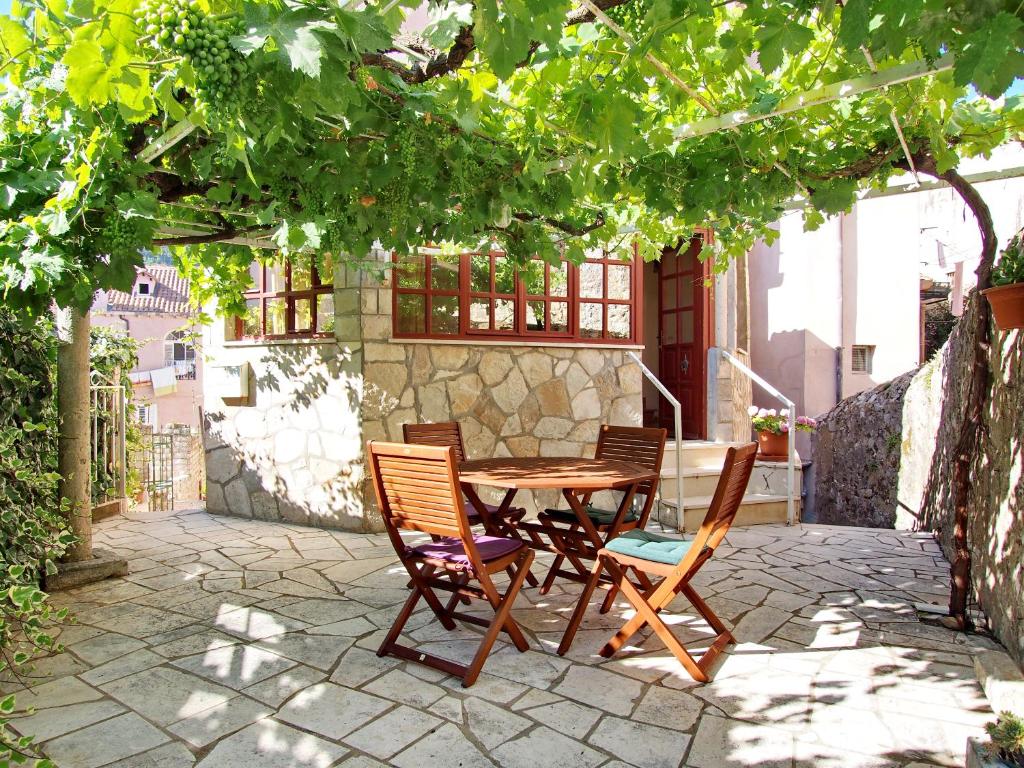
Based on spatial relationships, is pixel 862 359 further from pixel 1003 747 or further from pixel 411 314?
pixel 1003 747

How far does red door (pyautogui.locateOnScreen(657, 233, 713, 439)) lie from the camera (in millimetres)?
7316

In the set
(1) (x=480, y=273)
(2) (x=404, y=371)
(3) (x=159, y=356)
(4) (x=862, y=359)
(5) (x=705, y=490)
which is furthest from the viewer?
(3) (x=159, y=356)

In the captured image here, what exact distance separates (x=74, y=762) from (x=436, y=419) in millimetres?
3643

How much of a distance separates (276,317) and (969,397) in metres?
5.12

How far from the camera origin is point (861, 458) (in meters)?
7.66

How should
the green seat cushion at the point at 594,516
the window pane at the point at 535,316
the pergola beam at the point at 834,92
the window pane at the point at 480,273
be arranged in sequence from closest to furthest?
the pergola beam at the point at 834,92, the green seat cushion at the point at 594,516, the window pane at the point at 480,273, the window pane at the point at 535,316

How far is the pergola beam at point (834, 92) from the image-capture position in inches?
83.0

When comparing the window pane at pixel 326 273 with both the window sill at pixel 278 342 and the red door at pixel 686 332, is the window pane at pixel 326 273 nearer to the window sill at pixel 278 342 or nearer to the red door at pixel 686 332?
the window sill at pixel 278 342

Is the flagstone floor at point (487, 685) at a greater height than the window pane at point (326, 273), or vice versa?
the window pane at point (326, 273)

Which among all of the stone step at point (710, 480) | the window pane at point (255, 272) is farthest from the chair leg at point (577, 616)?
the window pane at point (255, 272)

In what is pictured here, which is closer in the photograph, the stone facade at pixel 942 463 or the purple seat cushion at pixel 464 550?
the purple seat cushion at pixel 464 550

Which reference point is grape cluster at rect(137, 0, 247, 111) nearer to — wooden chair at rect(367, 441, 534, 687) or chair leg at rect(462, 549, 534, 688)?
wooden chair at rect(367, 441, 534, 687)

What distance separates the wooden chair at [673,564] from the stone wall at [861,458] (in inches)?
189

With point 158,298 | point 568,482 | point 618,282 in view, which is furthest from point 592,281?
point 158,298
